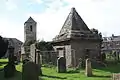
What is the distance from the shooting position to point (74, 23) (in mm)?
24938

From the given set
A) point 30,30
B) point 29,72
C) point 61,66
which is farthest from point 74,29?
point 30,30

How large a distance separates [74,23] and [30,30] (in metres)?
47.8

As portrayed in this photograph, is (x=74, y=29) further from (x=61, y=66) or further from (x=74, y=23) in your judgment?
(x=61, y=66)

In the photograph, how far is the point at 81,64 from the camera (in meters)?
21.7

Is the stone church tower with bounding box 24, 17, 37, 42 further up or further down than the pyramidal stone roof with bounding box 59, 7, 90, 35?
further up

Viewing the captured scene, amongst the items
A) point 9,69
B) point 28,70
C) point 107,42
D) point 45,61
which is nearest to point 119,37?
point 107,42

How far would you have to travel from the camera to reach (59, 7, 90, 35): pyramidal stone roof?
24669 mm

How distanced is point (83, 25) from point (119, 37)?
235 feet

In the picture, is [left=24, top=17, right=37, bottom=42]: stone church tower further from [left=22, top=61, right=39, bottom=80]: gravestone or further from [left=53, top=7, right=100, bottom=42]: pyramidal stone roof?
[left=22, top=61, right=39, bottom=80]: gravestone

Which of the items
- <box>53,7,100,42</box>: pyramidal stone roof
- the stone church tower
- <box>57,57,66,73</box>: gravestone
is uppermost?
the stone church tower

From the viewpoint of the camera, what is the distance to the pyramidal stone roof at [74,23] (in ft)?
80.9

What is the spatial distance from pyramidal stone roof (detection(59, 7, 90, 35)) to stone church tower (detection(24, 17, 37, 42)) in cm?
4430

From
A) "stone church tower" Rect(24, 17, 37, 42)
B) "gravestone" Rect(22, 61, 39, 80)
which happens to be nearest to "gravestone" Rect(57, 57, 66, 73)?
"gravestone" Rect(22, 61, 39, 80)

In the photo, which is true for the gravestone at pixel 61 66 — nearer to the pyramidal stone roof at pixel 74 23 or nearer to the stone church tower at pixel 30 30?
the pyramidal stone roof at pixel 74 23
